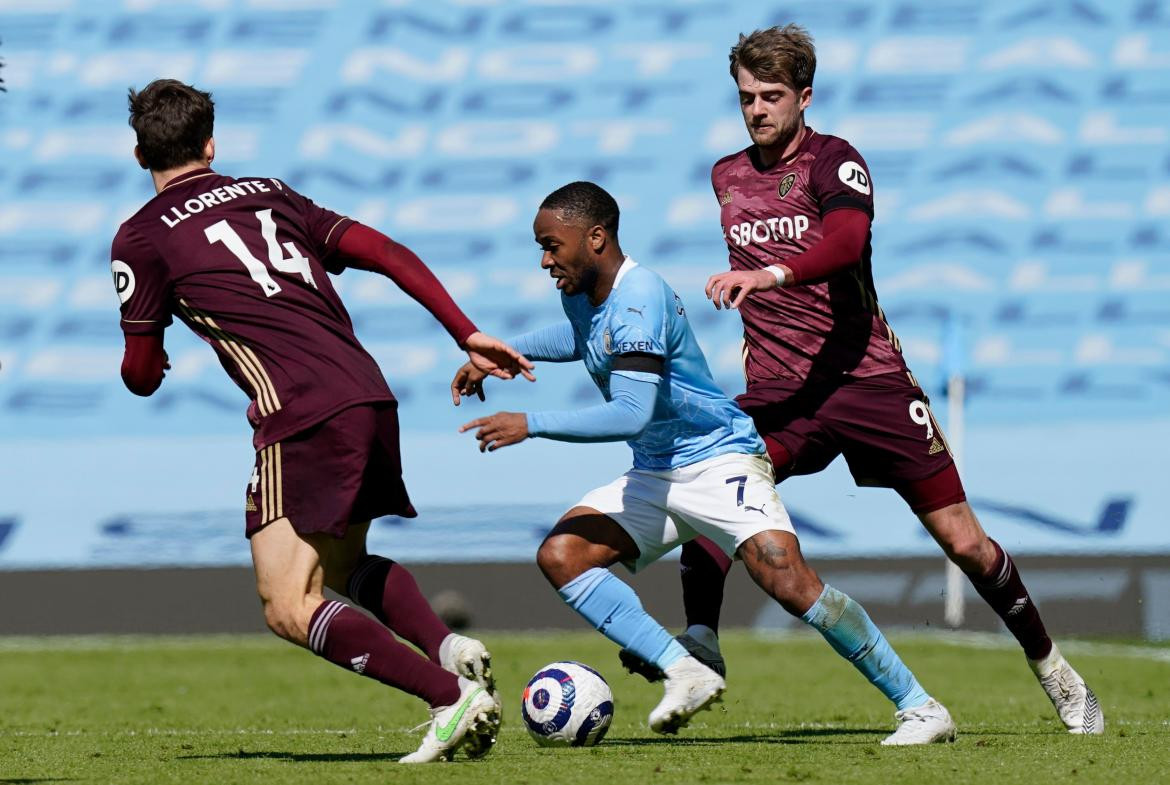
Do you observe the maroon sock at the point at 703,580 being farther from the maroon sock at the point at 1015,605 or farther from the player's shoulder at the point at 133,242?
the player's shoulder at the point at 133,242

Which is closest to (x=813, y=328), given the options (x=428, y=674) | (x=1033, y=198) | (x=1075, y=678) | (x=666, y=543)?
(x=666, y=543)

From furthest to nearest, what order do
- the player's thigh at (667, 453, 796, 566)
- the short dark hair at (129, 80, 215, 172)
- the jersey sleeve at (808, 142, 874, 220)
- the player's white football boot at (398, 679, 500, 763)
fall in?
the jersey sleeve at (808, 142, 874, 220) < the player's thigh at (667, 453, 796, 566) < the short dark hair at (129, 80, 215, 172) < the player's white football boot at (398, 679, 500, 763)

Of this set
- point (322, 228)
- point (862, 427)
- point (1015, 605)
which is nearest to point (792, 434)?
point (862, 427)

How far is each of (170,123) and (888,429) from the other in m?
2.85

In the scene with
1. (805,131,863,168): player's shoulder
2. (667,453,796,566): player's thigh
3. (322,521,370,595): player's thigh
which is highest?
(805,131,863,168): player's shoulder

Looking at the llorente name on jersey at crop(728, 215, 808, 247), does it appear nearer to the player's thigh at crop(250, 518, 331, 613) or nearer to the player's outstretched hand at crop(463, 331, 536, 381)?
the player's outstretched hand at crop(463, 331, 536, 381)

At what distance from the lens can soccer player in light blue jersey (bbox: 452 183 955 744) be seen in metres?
6.02

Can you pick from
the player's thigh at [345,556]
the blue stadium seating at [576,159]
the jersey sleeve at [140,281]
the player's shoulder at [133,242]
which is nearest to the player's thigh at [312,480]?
the player's thigh at [345,556]

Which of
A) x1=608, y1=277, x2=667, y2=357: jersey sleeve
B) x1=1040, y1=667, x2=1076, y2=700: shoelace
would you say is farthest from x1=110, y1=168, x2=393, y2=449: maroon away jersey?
x1=1040, y1=667, x2=1076, y2=700: shoelace

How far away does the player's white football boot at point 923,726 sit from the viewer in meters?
6.20

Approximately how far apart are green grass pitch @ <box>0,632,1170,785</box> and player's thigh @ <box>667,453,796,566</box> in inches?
29.1

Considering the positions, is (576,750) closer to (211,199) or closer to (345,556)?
(345,556)

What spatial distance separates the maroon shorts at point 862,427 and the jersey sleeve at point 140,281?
232cm

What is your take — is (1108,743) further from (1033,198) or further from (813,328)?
(1033,198)
